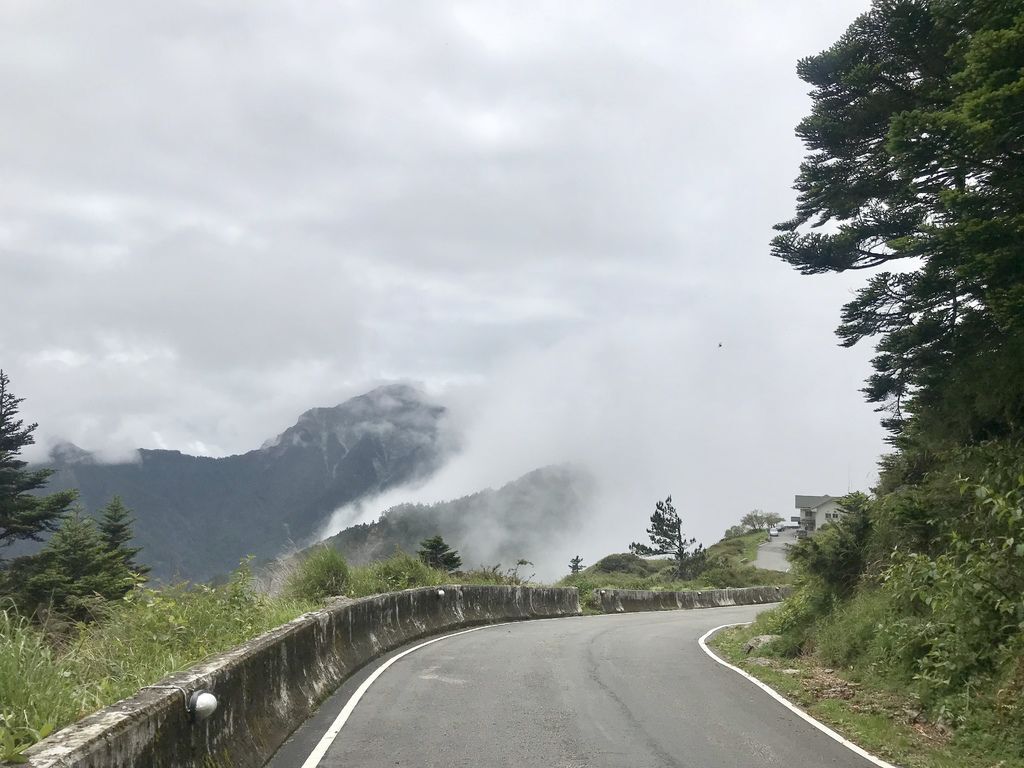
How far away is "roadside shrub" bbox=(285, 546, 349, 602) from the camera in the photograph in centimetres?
1834

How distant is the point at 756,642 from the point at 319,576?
30.2ft

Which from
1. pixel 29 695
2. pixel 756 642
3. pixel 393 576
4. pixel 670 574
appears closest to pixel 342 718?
pixel 29 695

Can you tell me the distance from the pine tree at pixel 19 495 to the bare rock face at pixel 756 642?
34478 millimetres

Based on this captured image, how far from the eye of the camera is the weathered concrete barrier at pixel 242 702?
454 cm

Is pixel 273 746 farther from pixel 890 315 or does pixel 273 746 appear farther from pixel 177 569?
pixel 890 315

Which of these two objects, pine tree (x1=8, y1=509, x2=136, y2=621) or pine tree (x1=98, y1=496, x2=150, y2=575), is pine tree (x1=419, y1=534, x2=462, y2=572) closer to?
pine tree (x1=8, y1=509, x2=136, y2=621)

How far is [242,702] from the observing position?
23.5 ft

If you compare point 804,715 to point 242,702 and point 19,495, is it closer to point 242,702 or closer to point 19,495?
point 242,702

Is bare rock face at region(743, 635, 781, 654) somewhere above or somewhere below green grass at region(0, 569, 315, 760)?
below

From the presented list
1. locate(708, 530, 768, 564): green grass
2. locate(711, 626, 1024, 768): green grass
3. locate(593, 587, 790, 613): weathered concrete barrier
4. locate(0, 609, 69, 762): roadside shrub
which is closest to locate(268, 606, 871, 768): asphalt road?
locate(711, 626, 1024, 768): green grass

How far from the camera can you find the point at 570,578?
43938 mm

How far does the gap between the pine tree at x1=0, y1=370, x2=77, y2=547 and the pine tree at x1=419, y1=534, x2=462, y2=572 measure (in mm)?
17100

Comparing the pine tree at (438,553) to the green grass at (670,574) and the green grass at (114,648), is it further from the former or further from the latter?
the green grass at (114,648)

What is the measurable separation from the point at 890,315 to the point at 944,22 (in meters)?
7.88
